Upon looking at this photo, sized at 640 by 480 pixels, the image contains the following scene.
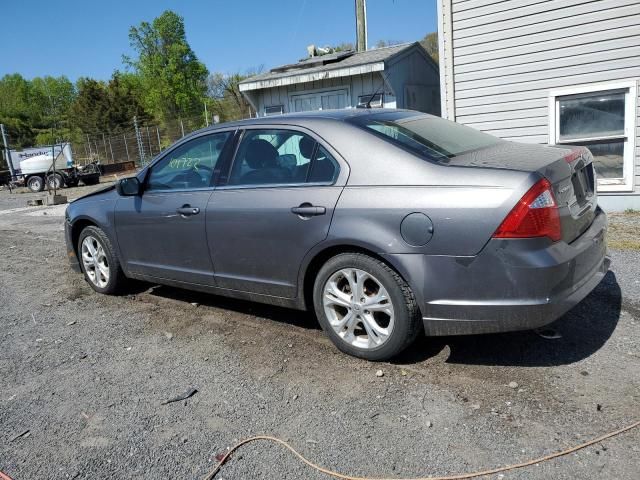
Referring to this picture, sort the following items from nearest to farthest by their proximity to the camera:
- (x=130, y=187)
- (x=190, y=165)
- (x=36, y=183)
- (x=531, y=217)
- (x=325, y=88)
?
(x=531, y=217), (x=190, y=165), (x=130, y=187), (x=325, y=88), (x=36, y=183)

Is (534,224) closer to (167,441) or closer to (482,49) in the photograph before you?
(167,441)

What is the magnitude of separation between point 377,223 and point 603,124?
6010 mm

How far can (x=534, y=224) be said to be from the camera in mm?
2814

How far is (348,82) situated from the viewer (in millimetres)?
11336

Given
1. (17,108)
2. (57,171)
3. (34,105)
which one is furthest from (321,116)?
(34,105)

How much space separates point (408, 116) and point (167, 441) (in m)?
2.76

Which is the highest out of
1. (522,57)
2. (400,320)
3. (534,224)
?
(522,57)

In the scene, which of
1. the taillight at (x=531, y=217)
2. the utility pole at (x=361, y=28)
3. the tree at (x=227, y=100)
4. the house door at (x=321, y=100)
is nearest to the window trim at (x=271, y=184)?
the taillight at (x=531, y=217)

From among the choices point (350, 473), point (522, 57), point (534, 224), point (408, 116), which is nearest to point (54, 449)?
point (350, 473)

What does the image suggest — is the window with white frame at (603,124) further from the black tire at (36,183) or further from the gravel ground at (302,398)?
the black tire at (36,183)

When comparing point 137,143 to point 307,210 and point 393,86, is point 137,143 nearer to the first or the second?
point 393,86

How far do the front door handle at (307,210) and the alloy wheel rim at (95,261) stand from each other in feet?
8.35

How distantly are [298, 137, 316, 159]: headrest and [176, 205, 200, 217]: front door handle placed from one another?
39.6 inches

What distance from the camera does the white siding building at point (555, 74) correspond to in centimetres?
740
